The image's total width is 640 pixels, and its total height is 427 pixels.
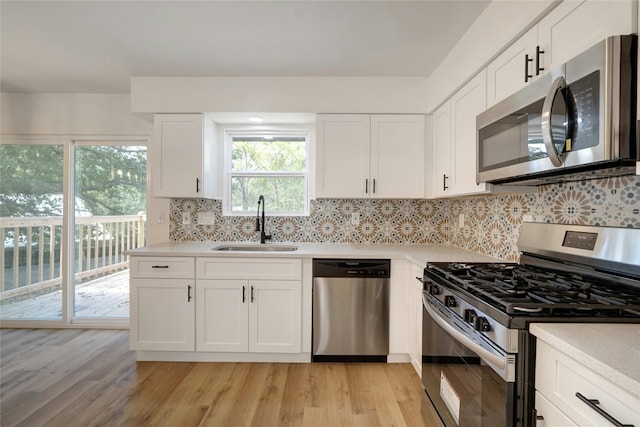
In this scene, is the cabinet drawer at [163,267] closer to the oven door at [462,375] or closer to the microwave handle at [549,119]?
the oven door at [462,375]

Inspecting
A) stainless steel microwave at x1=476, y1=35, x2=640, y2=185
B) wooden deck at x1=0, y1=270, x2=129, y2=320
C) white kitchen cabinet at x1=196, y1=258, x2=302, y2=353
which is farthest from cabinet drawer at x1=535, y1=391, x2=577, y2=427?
wooden deck at x1=0, y1=270, x2=129, y2=320

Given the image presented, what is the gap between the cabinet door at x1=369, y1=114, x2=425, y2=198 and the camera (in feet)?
8.66

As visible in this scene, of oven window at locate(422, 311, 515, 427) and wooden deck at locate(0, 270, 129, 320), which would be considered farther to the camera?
wooden deck at locate(0, 270, 129, 320)

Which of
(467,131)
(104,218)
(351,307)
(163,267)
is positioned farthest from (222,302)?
(467,131)

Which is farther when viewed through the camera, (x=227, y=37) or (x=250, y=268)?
(x=250, y=268)

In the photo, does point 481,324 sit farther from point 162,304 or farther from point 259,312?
point 162,304

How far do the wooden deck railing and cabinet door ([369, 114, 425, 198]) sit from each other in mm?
2391

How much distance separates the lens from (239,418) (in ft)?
5.88

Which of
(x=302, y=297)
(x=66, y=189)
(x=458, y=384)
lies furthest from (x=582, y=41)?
(x=66, y=189)

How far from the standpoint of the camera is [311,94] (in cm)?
261

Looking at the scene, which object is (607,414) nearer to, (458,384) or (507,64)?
(458,384)

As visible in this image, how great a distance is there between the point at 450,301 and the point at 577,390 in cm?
61

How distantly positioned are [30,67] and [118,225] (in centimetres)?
150

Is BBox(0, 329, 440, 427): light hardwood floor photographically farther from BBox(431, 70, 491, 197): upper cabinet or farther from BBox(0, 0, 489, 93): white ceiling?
BBox(0, 0, 489, 93): white ceiling
